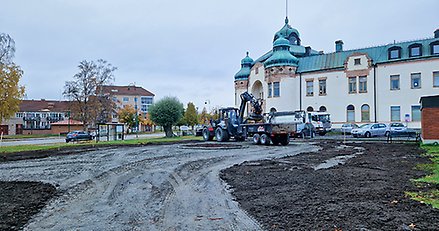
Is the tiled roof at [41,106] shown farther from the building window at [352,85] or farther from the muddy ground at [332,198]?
the muddy ground at [332,198]

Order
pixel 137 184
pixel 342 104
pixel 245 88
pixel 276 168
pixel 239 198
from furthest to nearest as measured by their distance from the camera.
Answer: pixel 245 88
pixel 342 104
pixel 276 168
pixel 137 184
pixel 239 198

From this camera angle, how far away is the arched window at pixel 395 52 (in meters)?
42.8

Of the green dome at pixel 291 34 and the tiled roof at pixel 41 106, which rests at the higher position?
the green dome at pixel 291 34

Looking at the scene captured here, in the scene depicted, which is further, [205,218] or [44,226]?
[205,218]

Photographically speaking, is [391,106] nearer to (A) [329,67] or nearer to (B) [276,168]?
(A) [329,67]

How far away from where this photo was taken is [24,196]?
26.2 feet

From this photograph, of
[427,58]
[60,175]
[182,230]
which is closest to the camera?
[182,230]

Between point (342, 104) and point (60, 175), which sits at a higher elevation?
point (342, 104)

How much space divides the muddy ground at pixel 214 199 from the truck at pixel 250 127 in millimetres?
12345

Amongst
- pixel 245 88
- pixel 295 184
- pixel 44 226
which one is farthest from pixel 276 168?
pixel 245 88

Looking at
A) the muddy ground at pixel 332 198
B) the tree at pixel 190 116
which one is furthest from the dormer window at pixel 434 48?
the tree at pixel 190 116

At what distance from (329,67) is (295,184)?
42.1 meters

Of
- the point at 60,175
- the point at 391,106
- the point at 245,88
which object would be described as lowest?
the point at 60,175

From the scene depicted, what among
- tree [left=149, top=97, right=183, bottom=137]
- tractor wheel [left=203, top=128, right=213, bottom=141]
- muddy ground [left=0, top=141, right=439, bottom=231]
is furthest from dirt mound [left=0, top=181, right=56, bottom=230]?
tree [left=149, top=97, right=183, bottom=137]
